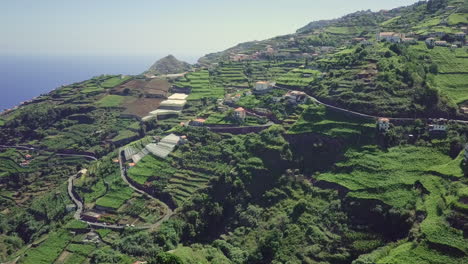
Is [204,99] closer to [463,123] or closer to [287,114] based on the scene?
[287,114]

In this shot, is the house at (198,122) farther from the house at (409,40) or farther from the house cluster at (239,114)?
the house at (409,40)

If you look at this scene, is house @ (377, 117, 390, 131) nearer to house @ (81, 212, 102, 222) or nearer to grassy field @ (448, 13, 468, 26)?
house @ (81, 212, 102, 222)

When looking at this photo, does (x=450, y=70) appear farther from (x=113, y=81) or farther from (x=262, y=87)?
(x=113, y=81)

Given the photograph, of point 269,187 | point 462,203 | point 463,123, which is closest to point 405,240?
point 462,203

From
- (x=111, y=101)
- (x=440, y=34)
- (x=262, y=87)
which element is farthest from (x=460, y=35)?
(x=111, y=101)

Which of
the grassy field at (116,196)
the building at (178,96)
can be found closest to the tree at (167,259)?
the grassy field at (116,196)
